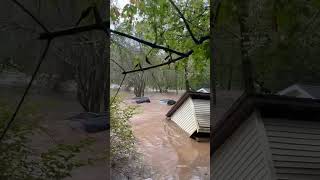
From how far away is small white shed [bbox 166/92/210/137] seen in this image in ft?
4.79

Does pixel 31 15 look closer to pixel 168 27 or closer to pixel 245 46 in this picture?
pixel 168 27

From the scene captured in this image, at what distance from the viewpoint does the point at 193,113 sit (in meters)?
1.50

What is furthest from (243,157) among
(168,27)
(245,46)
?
(168,27)

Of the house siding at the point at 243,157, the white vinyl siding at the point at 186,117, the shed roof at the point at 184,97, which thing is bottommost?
the house siding at the point at 243,157

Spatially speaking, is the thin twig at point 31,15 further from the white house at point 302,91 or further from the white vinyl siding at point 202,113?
the white house at point 302,91

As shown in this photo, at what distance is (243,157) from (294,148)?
0.64ft

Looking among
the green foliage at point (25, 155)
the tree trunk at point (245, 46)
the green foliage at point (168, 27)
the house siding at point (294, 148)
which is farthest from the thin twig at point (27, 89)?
the house siding at point (294, 148)

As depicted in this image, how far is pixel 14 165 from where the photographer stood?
1276mm

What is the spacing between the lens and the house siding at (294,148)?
1307 mm

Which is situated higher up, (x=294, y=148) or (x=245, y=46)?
(x=245, y=46)

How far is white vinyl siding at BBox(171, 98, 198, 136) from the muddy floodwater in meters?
0.02

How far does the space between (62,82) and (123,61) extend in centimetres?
25

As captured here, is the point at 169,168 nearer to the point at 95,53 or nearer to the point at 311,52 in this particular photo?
the point at 95,53

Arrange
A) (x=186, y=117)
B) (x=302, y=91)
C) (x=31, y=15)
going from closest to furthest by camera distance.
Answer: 1. (x=31, y=15)
2. (x=302, y=91)
3. (x=186, y=117)
